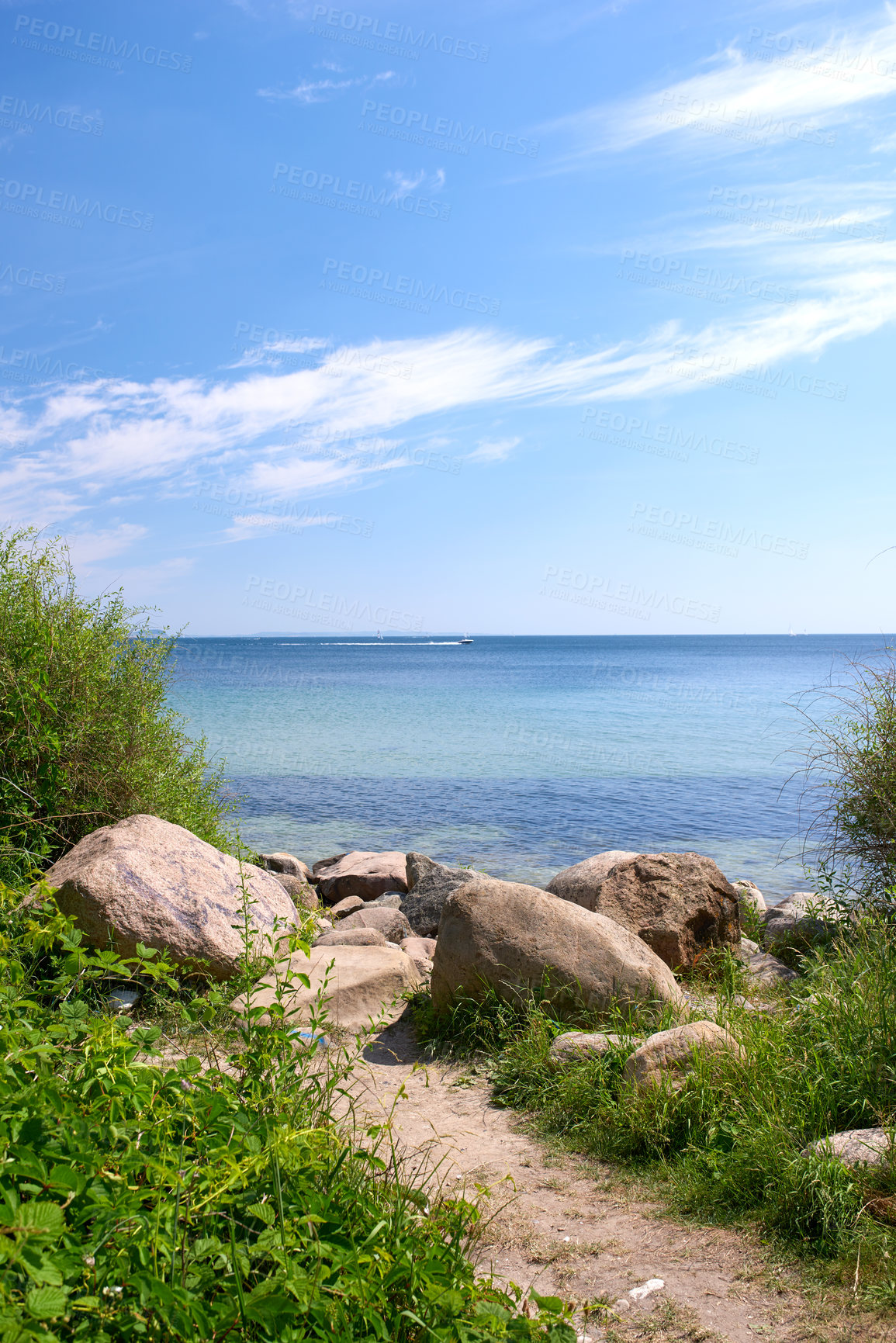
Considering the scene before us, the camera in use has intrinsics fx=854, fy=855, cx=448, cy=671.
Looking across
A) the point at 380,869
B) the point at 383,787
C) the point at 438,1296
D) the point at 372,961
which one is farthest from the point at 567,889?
the point at 383,787

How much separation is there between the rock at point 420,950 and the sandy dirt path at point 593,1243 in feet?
11.5

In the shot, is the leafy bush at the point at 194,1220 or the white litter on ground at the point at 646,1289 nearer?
Answer: the leafy bush at the point at 194,1220

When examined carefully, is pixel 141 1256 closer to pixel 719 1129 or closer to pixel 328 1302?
pixel 328 1302

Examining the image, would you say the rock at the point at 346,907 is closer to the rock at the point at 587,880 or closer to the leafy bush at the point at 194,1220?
the rock at the point at 587,880

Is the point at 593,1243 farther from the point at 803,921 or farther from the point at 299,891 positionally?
the point at 299,891

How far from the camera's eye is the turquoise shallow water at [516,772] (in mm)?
18125

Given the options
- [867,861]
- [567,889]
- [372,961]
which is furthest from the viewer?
[567,889]

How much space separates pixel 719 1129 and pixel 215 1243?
3716mm

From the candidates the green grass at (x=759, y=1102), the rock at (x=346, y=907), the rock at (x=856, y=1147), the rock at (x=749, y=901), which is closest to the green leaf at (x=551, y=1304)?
the green grass at (x=759, y=1102)

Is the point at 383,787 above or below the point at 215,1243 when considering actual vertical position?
below

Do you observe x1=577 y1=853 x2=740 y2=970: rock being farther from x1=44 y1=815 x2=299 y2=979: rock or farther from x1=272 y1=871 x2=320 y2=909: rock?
x1=272 y1=871 x2=320 y2=909: rock

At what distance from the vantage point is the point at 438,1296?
2539mm

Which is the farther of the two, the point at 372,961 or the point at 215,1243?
the point at 372,961

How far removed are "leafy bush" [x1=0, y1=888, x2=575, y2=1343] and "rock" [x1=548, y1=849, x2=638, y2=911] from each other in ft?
20.8
